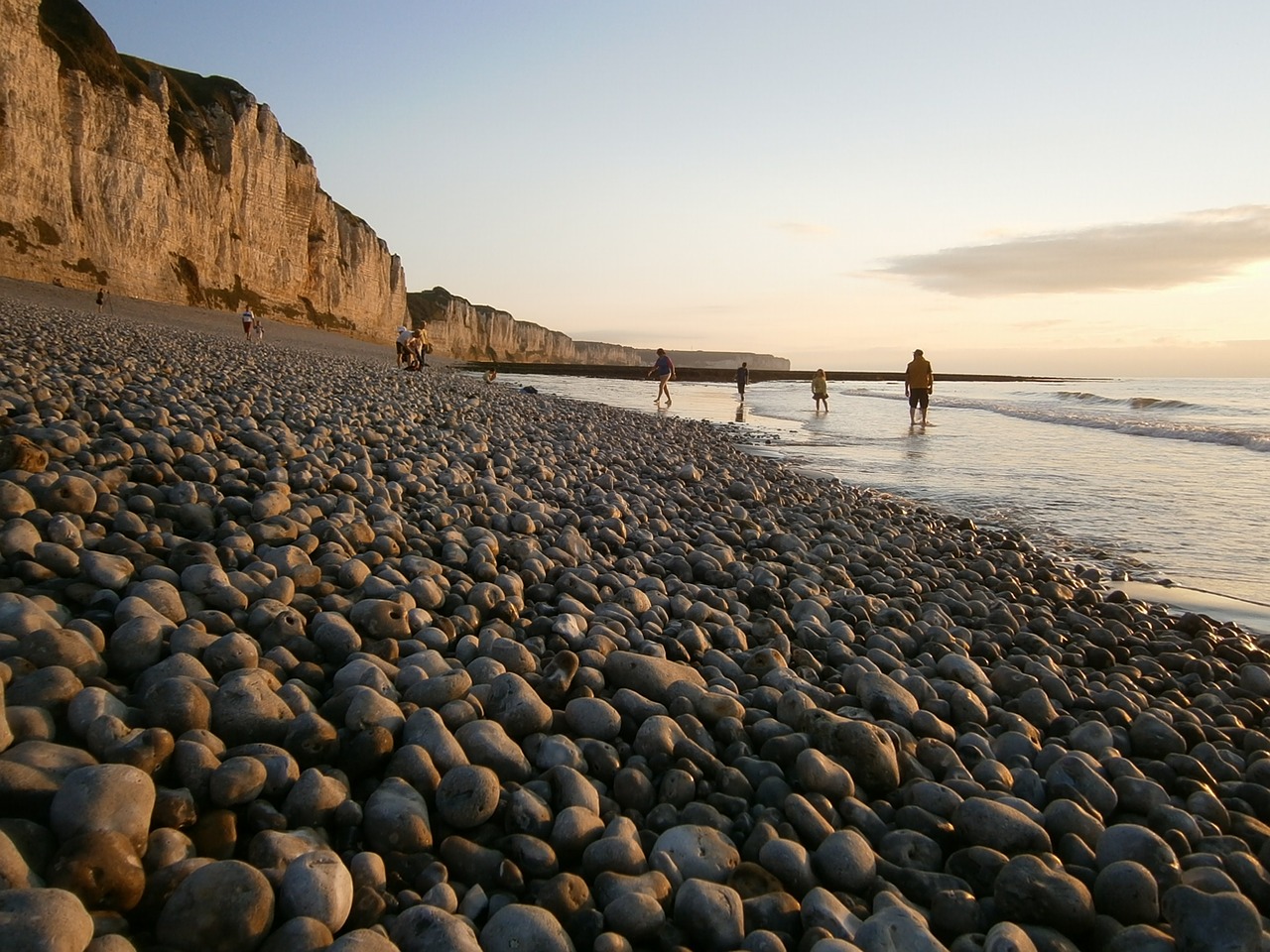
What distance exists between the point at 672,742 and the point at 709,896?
0.63 m

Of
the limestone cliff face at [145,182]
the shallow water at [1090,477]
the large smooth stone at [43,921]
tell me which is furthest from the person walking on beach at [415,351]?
the large smooth stone at [43,921]

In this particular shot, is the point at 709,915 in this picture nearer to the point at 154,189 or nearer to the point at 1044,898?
the point at 1044,898

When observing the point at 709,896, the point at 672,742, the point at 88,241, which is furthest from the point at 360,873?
the point at 88,241

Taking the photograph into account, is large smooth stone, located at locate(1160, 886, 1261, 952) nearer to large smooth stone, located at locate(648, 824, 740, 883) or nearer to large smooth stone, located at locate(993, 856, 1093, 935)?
large smooth stone, located at locate(993, 856, 1093, 935)

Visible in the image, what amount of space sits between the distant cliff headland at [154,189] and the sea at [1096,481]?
27.6 meters

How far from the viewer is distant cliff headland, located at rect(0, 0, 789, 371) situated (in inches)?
1135

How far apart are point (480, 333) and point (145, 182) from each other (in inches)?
2368

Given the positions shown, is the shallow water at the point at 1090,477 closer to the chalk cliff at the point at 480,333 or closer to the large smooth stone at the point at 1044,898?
the large smooth stone at the point at 1044,898

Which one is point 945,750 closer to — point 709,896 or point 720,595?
point 709,896

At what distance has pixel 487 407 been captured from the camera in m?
11.4

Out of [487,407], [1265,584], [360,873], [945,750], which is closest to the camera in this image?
[360,873]

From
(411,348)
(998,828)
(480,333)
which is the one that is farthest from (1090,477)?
(480,333)

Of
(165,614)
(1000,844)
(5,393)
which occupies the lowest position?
(1000,844)

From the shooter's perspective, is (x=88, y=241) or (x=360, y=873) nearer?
(x=360, y=873)
